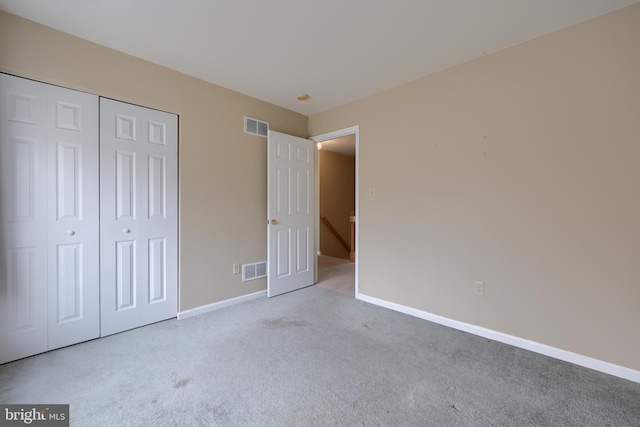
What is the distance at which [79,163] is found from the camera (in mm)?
2211

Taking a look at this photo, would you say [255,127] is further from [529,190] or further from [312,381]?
[529,190]

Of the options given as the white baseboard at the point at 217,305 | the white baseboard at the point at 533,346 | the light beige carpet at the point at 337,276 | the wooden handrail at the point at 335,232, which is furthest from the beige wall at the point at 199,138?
the wooden handrail at the point at 335,232

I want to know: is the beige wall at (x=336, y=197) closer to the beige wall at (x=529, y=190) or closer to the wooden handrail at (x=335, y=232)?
the wooden handrail at (x=335, y=232)

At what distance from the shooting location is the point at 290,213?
12.0ft

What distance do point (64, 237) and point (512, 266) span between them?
3730 mm

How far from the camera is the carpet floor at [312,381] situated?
1483 mm

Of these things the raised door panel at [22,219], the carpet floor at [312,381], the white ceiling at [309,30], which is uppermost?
the white ceiling at [309,30]

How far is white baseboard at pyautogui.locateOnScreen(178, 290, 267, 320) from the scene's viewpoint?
2787 mm

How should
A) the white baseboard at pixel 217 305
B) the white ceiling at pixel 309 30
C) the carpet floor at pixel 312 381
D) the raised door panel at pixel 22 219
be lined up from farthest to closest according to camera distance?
1. the white baseboard at pixel 217 305
2. the raised door panel at pixel 22 219
3. the white ceiling at pixel 309 30
4. the carpet floor at pixel 312 381

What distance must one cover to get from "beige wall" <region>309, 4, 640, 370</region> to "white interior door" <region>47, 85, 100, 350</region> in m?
2.85

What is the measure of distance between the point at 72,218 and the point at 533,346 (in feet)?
12.8

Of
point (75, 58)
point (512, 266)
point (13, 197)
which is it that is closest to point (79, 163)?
point (13, 197)

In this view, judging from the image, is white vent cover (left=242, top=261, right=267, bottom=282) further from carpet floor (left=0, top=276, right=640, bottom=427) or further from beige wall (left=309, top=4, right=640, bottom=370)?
beige wall (left=309, top=4, right=640, bottom=370)

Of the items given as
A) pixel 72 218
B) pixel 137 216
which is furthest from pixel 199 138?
pixel 72 218
